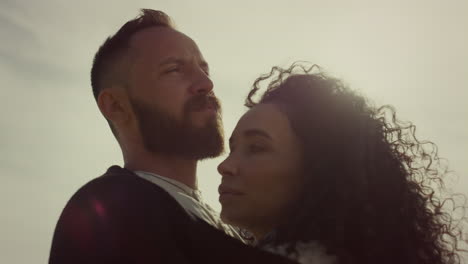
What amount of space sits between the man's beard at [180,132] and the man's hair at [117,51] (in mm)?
422

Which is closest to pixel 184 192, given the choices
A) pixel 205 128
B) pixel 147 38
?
pixel 205 128

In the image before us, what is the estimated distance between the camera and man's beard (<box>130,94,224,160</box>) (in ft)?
16.6

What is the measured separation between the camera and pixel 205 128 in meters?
5.23

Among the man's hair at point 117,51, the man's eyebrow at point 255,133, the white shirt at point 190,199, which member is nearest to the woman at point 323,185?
the man's eyebrow at point 255,133

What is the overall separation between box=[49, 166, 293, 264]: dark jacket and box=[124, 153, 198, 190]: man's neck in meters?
0.92

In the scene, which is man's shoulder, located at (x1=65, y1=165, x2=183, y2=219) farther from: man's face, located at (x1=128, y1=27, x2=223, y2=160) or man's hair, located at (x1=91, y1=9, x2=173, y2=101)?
man's hair, located at (x1=91, y1=9, x2=173, y2=101)

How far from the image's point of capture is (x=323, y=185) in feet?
11.3

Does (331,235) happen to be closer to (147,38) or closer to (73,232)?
(73,232)

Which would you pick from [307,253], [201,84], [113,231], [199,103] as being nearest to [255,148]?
[307,253]

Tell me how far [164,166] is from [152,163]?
0.11m

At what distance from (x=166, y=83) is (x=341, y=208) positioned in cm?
238

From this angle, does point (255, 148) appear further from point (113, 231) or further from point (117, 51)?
point (117, 51)

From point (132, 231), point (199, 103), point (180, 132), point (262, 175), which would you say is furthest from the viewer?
point (199, 103)

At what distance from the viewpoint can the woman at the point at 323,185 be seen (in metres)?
3.28
